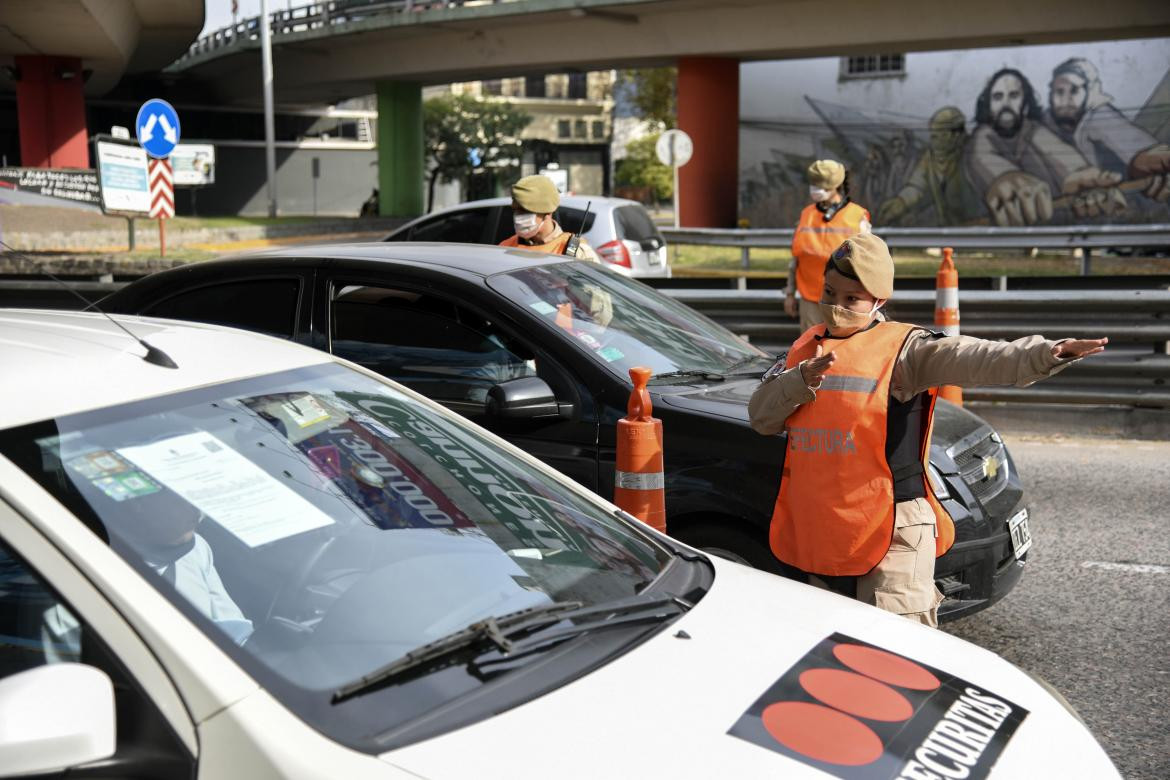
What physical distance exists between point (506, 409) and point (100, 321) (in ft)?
5.88

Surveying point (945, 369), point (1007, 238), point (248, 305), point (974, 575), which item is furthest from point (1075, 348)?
point (1007, 238)

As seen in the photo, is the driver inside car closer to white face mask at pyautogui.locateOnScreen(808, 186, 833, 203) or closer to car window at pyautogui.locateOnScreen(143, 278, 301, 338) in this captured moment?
car window at pyautogui.locateOnScreen(143, 278, 301, 338)

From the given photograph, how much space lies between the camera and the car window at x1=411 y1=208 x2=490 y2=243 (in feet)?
40.3

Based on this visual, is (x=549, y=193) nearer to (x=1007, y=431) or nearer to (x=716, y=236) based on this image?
(x=1007, y=431)

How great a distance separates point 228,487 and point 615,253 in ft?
34.8

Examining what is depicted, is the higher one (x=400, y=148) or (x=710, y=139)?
(x=400, y=148)

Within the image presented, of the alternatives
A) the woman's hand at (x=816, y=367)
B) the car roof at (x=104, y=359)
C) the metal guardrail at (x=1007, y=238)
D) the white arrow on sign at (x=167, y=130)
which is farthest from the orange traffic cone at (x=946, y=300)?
the white arrow on sign at (x=167, y=130)

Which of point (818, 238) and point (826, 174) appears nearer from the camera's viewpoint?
point (826, 174)

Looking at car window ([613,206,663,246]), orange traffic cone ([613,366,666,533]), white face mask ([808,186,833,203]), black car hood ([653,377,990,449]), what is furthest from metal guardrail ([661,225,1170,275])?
orange traffic cone ([613,366,666,533])

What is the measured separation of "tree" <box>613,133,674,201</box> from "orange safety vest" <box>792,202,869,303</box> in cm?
5881

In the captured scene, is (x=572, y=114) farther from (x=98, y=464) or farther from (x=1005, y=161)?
(x=98, y=464)

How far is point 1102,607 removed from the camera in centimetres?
554

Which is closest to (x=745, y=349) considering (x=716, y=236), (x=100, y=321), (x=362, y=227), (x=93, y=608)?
(x=100, y=321)

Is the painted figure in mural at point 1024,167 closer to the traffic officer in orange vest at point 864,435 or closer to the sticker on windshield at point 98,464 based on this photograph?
the traffic officer in orange vest at point 864,435
